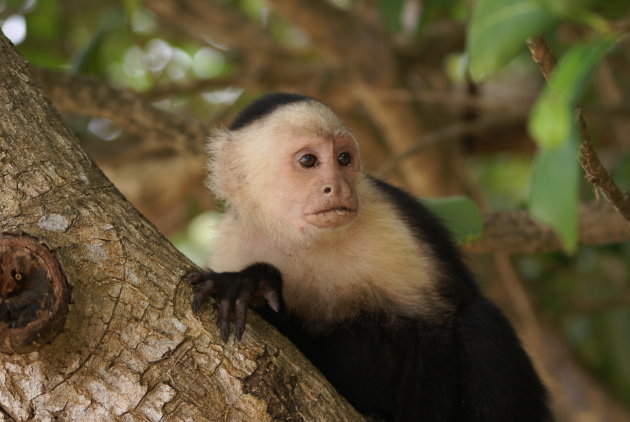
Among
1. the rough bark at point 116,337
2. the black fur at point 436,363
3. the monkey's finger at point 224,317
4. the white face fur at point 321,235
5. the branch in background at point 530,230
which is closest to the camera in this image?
the rough bark at point 116,337

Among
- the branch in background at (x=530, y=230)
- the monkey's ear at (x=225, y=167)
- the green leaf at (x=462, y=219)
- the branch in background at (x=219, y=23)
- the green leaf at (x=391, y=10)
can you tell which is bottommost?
the green leaf at (x=462, y=219)

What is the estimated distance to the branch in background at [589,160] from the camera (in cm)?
229

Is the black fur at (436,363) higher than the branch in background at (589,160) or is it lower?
lower

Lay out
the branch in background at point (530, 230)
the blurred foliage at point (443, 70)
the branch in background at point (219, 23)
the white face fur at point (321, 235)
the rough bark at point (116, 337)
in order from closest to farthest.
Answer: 1. the rough bark at point (116, 337)
2. the white face fur at point (321, 235)
3. the branch in background at point (530, 230)
4. the blurred foliage at point (443, 70)
5. the branch in background at point (219, 23)

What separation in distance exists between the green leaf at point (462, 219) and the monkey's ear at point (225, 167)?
3.09ft

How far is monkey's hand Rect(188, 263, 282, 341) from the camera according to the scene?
228 centimetres

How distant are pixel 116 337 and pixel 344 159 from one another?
56.9 inches

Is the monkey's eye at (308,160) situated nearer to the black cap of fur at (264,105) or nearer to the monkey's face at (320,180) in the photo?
the monkey's face at (320,180)

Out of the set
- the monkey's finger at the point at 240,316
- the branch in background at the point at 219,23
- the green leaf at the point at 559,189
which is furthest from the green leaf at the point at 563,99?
the branch in background at the point at 219,23

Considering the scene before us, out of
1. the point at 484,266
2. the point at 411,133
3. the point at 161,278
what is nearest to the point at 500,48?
the point at 161,278

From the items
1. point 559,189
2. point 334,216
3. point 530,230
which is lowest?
point 559,189

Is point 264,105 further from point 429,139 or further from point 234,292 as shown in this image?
point 429,139

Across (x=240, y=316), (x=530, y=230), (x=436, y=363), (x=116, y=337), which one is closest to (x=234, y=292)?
(x=240, y=316)

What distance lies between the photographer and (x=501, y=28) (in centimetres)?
156
